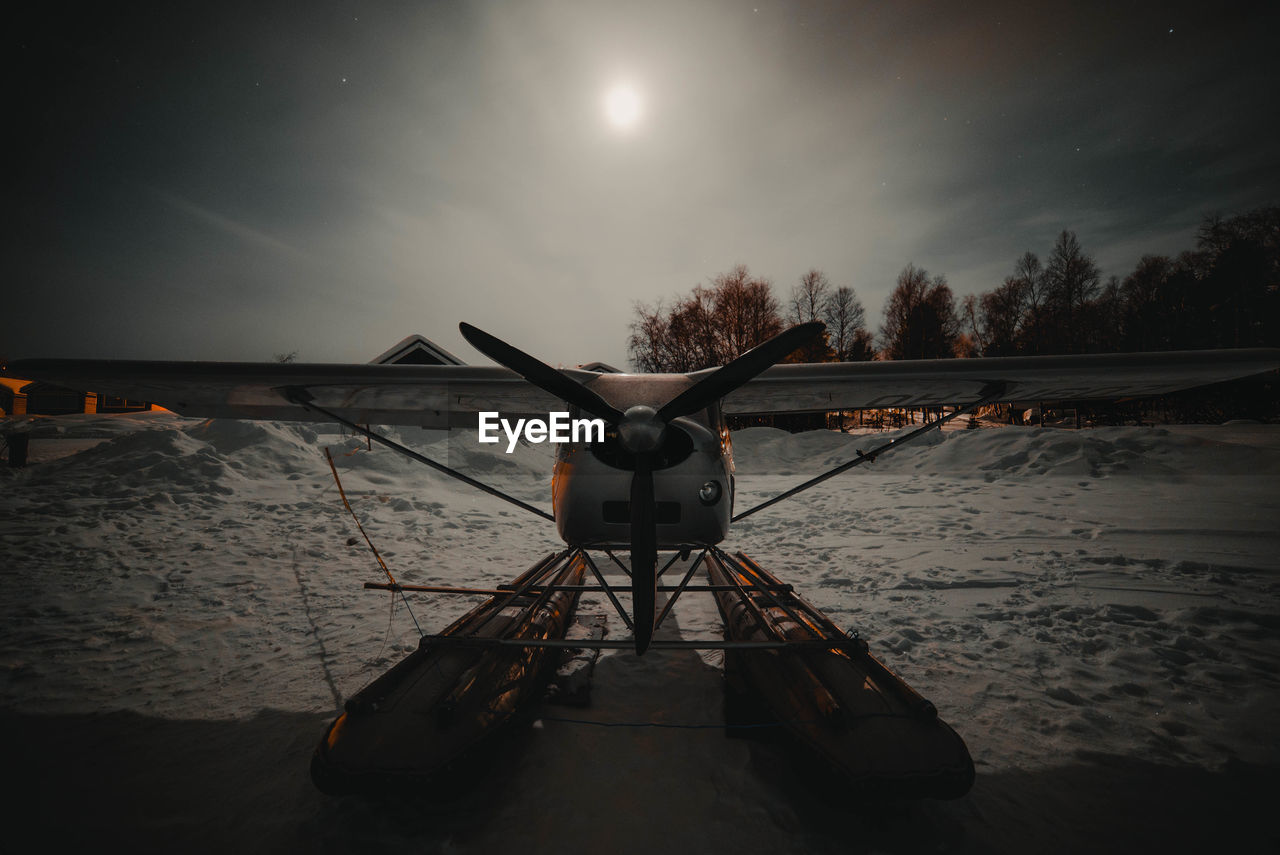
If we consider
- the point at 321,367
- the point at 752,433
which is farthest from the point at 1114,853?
the point at 752,433

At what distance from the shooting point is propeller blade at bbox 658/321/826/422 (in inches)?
108

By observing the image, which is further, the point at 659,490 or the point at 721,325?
the point at 721,325

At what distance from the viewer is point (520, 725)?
3053 mm

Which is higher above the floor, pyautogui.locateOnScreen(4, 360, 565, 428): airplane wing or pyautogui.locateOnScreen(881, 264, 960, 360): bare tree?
pyautogui.locateOnScreen(881, 264, 960, 360): bare tree

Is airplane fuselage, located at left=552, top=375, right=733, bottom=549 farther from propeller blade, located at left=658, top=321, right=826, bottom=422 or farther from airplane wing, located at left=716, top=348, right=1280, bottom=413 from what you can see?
airplane wing, located at left=716, top=348, right=1280, bottom=413

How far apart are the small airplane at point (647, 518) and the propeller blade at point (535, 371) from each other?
1 cm

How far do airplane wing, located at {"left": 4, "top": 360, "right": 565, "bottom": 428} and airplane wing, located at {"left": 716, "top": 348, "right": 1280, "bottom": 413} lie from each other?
2.14 m

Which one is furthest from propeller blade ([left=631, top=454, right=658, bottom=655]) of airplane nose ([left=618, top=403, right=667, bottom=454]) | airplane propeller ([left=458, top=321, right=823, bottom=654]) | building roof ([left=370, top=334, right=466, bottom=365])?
building roof ([left=370, top=334, right=466, bottom=365])

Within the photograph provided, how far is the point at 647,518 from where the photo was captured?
2578 millimetres

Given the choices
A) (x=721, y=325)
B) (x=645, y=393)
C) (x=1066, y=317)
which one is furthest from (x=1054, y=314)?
(x=645, y=393)

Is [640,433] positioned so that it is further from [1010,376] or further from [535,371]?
[1010,376]

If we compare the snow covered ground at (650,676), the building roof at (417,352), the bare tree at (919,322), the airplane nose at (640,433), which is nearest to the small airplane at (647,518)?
the airplane nose at (640,433)

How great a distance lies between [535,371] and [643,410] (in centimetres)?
83

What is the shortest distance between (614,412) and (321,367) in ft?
10.1
